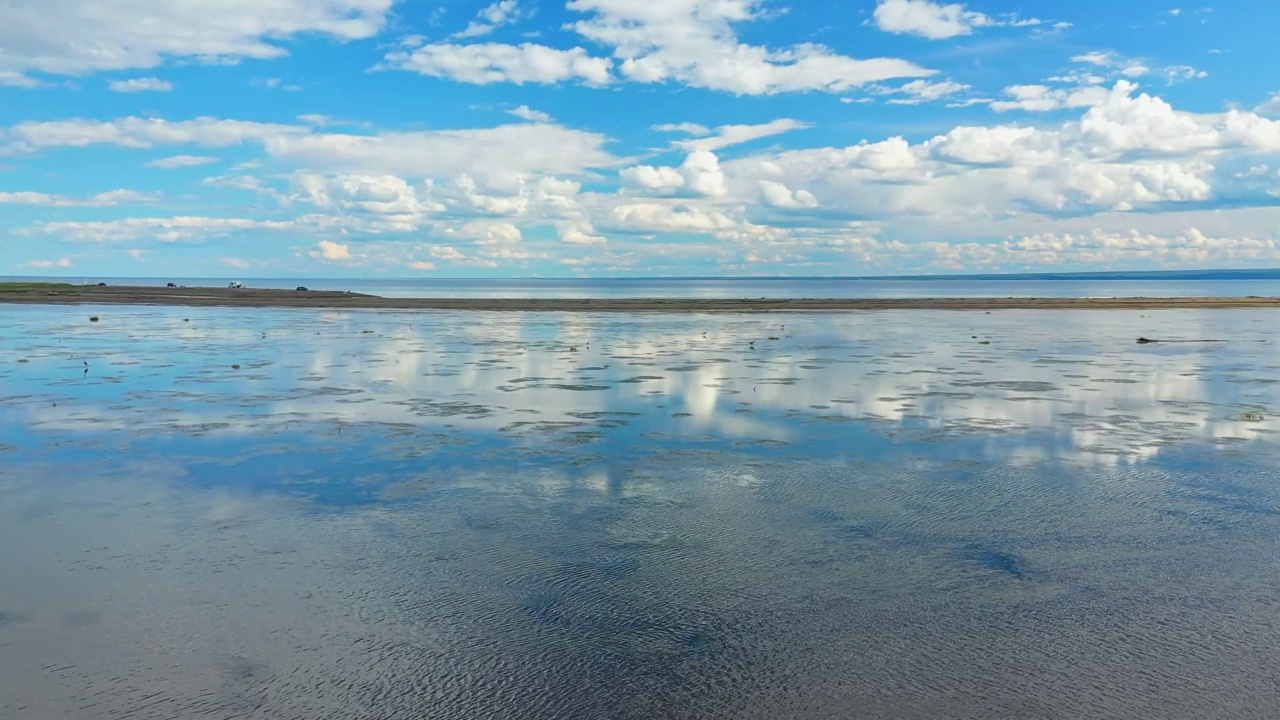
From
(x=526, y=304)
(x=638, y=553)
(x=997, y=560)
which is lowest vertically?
(x=997, y=560)

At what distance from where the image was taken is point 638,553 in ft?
40.7

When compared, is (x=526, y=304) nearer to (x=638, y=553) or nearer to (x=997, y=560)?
(x=638, y=553)

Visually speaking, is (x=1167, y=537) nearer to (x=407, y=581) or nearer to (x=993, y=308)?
(x=407, y=581)

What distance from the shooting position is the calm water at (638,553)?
28.0ft

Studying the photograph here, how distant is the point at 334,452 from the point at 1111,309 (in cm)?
9309

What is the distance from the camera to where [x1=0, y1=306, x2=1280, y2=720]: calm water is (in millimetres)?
8547

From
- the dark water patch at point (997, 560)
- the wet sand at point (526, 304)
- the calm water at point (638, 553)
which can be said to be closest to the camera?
the calm water at point (638, 553)

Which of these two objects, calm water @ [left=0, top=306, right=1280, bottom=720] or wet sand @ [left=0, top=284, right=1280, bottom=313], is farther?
wet sand @ [left=0, top=284, right=1280, bottom=313]

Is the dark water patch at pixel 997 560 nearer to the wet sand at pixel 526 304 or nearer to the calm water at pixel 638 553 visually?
the calm water at pixel 638 553

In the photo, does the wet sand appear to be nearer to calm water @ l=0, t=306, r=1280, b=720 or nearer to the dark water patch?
calm water @ l=0, t=306, r=1280, b=720

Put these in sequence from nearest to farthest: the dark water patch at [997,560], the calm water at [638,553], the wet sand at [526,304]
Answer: the calm water at [638,553], the dark water patch at [997,560], the wet sand at [526,304]

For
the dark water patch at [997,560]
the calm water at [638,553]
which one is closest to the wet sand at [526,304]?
the calm water at [638,553]

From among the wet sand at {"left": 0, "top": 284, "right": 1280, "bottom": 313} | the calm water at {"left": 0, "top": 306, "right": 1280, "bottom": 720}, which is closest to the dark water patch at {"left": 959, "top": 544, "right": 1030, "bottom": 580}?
the calm water at {"left": 0, "top": 306, "right": 1280, "bottom": 720}

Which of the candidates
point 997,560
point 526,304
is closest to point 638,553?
point 997,560
